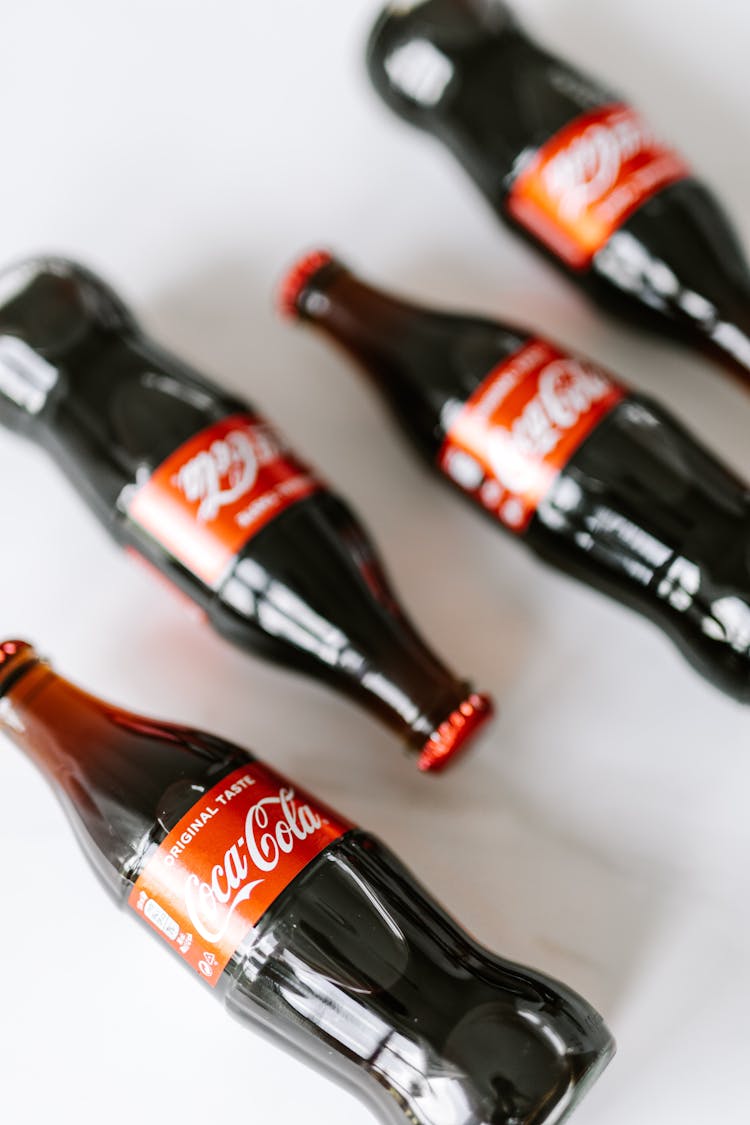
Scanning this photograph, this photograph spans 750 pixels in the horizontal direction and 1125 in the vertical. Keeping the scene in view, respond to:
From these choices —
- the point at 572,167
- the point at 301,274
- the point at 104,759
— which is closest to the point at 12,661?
the point at 104,759

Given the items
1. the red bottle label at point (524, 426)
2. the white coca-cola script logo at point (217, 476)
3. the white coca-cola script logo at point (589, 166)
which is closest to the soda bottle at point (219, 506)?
the white coca-cola script logo at point (217, 476)

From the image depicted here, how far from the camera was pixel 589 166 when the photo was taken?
102 cm

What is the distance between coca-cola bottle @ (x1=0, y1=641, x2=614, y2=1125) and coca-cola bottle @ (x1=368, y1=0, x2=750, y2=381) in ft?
1.70

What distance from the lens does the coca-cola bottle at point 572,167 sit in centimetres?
102

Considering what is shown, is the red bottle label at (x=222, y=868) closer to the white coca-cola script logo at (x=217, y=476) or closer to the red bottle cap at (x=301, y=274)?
the white coca-cola script logo at (x=217, y=476)

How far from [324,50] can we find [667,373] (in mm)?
486

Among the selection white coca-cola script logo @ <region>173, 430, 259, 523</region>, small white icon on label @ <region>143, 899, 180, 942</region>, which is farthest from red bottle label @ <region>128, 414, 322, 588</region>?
small white icon on label @ <region>143, 899, 180, 942</region>

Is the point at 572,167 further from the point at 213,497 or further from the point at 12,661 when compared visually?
the point at 12,661

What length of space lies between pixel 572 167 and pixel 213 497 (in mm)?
419

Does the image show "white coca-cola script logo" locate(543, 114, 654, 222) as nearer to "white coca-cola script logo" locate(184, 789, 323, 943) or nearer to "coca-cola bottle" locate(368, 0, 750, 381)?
"coca-cola bottle" locate(368, 0, 750, 381)

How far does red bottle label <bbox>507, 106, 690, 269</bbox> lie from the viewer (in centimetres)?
101

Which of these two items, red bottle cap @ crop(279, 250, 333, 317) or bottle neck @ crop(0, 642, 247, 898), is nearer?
bottle neck @ crop(0, 642, 247, 898)

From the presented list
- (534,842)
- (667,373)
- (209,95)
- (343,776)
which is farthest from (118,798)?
(209,95)

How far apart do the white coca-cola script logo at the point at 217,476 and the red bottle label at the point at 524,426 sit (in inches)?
6.7
